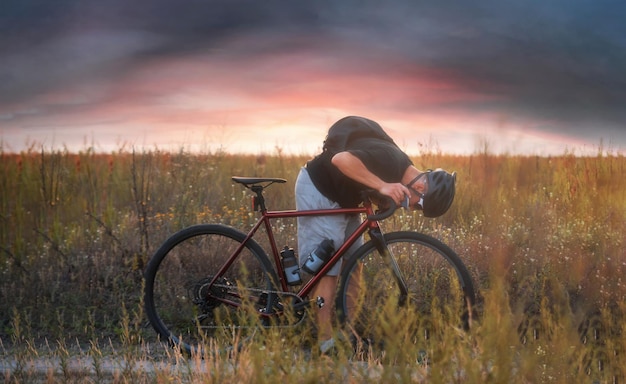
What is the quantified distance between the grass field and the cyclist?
72cm

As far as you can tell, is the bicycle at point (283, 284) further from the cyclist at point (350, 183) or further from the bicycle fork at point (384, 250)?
the cyclist at point (350, 183)

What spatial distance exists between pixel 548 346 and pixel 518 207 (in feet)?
17.4

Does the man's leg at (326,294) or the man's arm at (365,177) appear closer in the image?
the man's arm at (365,177)

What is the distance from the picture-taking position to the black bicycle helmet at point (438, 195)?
4938 millimetres

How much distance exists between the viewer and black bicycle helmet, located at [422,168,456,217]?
194 inches

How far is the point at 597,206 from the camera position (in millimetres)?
8750

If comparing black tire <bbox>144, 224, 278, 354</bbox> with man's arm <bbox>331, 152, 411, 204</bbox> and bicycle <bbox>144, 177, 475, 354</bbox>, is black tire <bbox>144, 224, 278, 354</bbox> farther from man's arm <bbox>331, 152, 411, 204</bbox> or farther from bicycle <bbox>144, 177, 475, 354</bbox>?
man's arm <bbox>331, 152, 411, 204</bbox>

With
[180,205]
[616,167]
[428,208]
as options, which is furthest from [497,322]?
[616,167]

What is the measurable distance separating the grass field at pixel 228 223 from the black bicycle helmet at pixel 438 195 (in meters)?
0.83

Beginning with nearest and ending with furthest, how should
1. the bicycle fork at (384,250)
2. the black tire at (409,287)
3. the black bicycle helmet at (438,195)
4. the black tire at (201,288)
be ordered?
the black tire at (409,287) → the black bicycle helmet at (438,195) → the bicycle fork at (384,250) → the black tire at (201,288)

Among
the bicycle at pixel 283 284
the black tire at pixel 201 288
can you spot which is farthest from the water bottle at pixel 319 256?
the black tire at pixel 201 288

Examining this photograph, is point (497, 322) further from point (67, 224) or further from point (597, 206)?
point (67, 224)

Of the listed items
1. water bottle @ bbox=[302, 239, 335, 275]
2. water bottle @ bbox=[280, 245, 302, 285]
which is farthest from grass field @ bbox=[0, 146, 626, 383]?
water bottle @ bbox=[302, 239, 335, 275]

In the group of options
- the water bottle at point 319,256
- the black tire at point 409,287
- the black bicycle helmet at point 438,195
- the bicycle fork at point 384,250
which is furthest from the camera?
the water bottle at point 319,256
